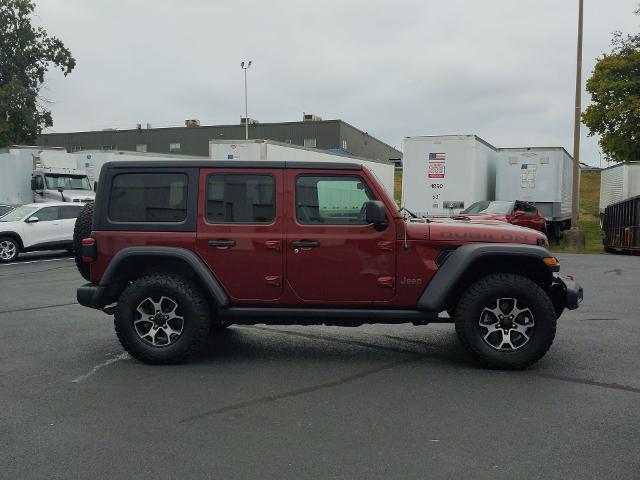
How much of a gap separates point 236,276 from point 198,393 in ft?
3.95

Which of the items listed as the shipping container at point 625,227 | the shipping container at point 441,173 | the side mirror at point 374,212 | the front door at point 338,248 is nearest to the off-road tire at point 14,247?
the shipping container at point 441,173

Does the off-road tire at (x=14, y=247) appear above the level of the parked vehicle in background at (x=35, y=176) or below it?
below

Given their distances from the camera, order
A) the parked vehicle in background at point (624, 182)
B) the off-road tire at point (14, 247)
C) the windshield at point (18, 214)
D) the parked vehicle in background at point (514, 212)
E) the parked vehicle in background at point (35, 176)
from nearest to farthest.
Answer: the off-road tire at point (14, 247) < the windshield at point (18, 214) < the parked vehicle in background at point (514, 212) < the parked vehicle in background at point (35, 176) < the parked vehicle in background at point (624, 182)

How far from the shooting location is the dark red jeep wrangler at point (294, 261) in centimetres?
571

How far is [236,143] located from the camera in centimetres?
1888

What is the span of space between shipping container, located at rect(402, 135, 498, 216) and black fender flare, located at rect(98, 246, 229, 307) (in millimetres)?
13695

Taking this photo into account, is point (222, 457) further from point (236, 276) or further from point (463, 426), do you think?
point (236, 276)

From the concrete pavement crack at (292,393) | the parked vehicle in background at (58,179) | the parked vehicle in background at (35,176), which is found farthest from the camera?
the parked vehicle in background at (35,176)

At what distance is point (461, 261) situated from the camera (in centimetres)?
561

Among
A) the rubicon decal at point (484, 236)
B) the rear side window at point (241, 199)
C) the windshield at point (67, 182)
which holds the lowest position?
the rubicon decal at point (484, 236)

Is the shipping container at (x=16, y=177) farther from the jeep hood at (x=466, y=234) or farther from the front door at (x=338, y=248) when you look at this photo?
the jeep hood at (x=466, y=234)

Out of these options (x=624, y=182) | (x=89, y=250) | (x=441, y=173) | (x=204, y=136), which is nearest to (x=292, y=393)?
(x=89, y=250)

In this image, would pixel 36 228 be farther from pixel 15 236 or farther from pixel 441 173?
pixel 441 173

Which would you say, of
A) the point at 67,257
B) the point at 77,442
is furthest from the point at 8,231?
the point at 77,442
